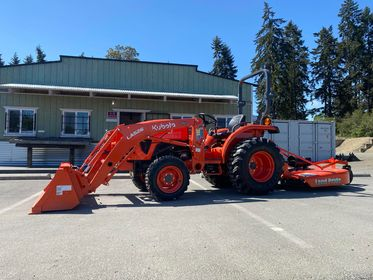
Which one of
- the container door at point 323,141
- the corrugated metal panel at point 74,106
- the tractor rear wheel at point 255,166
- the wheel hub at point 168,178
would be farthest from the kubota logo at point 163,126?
the container door at point 323,141

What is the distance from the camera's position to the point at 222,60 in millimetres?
60062

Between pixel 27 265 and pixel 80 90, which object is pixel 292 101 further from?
pixel 27 265

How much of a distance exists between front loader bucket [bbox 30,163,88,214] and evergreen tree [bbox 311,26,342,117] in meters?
56.6

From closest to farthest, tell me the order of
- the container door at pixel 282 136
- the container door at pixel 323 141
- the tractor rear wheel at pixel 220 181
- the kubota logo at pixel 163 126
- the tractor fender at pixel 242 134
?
the kubota logo at pixel 163 126 < the tractor fender at pixel 242 134 < the tractor rear wheel at pixel 220 181 < the container door at pixel 282 136 < the container door at pixel 323 141

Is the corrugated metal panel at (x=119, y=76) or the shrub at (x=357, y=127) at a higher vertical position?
the corrugated metal panel at (x=119, y=76)

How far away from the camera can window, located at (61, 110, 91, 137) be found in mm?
18878

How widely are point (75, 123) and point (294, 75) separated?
39.8 meters

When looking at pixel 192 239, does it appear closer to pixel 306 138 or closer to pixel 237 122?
pixel 237 122

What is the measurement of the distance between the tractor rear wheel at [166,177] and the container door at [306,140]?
513 inches

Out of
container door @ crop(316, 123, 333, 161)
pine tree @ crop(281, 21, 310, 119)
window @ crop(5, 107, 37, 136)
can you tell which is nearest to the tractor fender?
container door @ crop(316, 123, 333, 161)

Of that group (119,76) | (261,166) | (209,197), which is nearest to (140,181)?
(209,197)

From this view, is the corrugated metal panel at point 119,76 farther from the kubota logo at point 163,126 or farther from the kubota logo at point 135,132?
the kubota logo at point 135,132

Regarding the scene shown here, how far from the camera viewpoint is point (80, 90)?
17984 mm

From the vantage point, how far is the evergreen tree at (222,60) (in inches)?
2349
